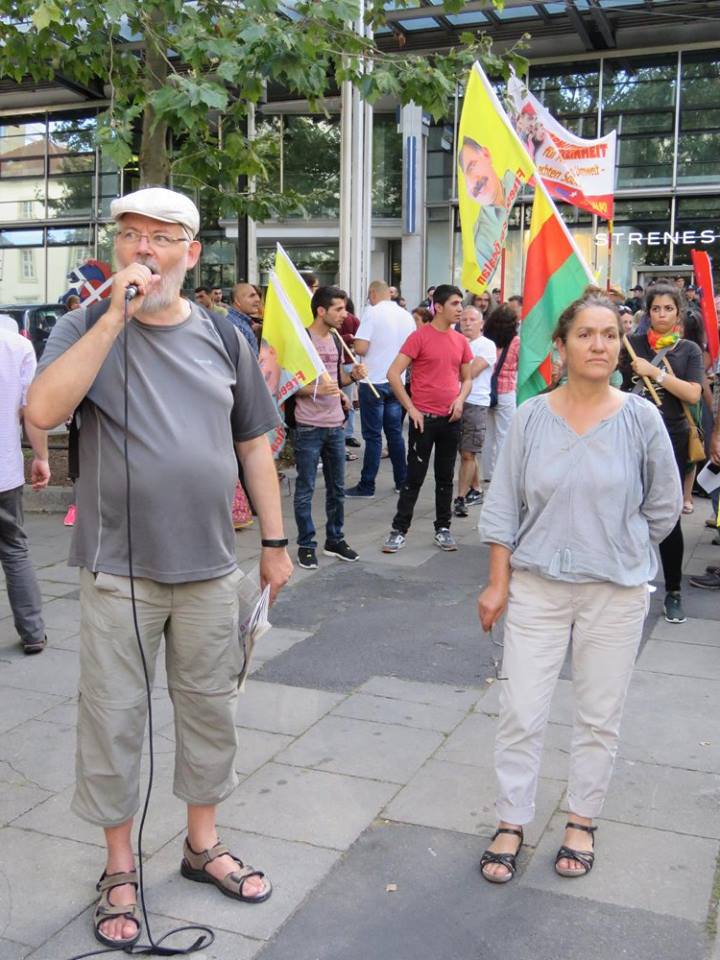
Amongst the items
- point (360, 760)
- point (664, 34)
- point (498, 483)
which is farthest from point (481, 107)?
point (664, 34)

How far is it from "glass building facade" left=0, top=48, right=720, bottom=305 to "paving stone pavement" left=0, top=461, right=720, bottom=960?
1288cm

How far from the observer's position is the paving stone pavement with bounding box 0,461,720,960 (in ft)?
10.1

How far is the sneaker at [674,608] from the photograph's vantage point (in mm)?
6285

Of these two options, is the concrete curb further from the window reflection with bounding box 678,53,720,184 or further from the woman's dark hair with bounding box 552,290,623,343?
the window reflection with bounding box 678,53,720,184

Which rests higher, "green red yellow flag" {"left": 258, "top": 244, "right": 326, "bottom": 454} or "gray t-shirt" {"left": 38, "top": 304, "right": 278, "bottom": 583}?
"green red yellow flag" {"left": 258, "top": 244, "right": 326, "bottom": 454}

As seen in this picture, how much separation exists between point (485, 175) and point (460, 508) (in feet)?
12.4

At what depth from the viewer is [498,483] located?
11.5ft

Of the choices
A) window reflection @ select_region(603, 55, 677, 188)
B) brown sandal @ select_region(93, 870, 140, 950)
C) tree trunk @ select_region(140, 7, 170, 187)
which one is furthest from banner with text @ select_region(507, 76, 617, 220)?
brown sandal @ select_region(93, 870, 140, 950)

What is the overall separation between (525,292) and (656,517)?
201 centimetres

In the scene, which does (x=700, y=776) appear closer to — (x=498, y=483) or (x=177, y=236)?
(x=498, y=483)

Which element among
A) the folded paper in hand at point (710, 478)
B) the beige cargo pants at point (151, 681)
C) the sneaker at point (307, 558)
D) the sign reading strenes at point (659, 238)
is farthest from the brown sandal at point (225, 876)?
the sign reading strenes at point (659, 238)

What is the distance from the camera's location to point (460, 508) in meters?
9.54

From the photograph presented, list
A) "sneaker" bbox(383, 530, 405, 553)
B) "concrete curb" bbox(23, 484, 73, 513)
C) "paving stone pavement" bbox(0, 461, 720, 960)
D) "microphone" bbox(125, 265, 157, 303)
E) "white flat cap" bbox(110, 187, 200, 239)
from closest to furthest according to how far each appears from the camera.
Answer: "microphone" bbox(125, 265, 157, 303) < "white flat cap" bbox(110, 187, 200, 239) < "paving stone pavement" bbox(0, 461, 720, 960) < "sneaker" bbox(383, 530, 405, 553) < "concrete curb" bbox(23, 484, 73, 513)

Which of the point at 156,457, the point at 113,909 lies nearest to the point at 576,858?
the point at 113,909
